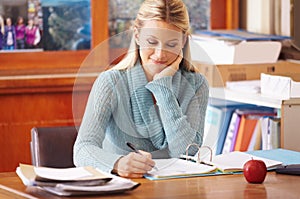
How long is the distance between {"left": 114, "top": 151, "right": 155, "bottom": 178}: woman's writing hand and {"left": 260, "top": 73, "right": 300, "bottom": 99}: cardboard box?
1074mm

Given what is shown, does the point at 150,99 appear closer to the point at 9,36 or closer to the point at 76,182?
the point at 76,182

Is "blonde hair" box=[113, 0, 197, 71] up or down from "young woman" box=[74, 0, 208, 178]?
up

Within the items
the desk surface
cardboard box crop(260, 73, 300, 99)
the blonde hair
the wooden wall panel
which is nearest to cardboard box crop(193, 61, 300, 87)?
cardboard box crop(260, 73, 300, 99)

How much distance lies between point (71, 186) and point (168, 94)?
23.8 inches

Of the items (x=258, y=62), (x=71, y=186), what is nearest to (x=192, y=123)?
(x=71, y=186)

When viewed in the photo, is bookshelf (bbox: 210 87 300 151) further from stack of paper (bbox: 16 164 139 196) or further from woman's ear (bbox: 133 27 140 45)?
stack of paper (bbox: 16 164 139 196)

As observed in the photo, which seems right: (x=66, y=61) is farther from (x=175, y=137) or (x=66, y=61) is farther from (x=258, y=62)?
(x=175, y=137)

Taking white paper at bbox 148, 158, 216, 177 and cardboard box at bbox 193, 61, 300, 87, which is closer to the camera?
white paper at bbox 148, 158, 216, 177

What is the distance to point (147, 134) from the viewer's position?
2.53 metres

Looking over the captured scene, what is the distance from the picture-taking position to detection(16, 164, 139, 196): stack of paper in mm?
2080

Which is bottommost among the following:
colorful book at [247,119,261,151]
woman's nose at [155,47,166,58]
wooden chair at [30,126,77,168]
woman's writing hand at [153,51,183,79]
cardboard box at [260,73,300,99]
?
colorful book at [247,119,261,151]

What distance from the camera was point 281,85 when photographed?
3.32m

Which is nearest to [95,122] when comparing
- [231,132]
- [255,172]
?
[255,172]

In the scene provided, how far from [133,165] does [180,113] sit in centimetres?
30
